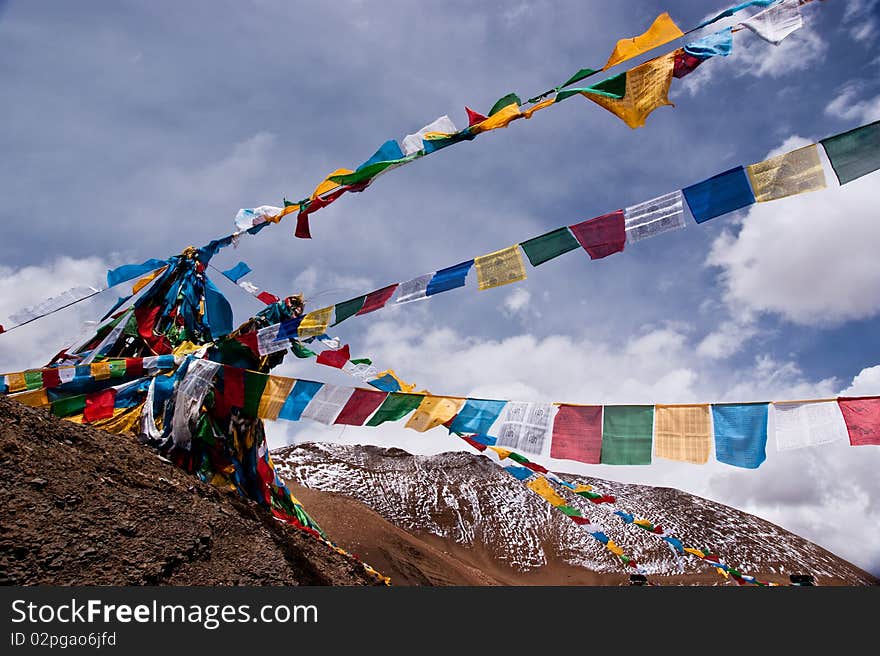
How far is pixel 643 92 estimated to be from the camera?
5367 mm

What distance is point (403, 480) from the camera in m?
37.1

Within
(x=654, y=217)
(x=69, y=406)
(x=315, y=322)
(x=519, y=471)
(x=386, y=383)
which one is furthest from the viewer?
(x=386, y=383)

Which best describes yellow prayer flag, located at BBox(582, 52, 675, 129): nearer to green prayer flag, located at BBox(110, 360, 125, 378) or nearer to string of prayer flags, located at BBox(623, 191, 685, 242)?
string of prayer flags, located at BBox(623, 191, 685, 242)

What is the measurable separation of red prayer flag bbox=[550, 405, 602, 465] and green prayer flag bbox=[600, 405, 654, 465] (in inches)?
3.2

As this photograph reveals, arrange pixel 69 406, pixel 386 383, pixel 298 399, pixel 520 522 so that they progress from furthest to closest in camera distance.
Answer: pixel 520 522, pixel 386 383, pixel 69 406, pixel 298 399

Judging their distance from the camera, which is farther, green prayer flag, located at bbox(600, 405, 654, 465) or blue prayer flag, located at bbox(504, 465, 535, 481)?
blue prayer flag, located at bbox(504, 465, 535, 481)

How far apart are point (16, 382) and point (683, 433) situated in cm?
987

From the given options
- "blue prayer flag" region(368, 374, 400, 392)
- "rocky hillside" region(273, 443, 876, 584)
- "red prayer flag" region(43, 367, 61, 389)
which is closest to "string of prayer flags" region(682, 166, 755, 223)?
"blue prayer flag" region(368, 374, 400, 392)

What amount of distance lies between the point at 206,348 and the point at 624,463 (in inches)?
251

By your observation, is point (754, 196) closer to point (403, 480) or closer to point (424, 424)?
point (424, 424)

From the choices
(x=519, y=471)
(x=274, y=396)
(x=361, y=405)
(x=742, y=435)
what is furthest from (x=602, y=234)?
(x=519, y=471)

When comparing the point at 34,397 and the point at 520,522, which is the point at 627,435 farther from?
the point at 520,522

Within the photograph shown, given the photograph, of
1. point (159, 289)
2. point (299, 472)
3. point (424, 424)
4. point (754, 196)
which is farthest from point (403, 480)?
point (754, 196)

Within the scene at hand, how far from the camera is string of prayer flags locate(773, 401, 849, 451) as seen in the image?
16.0 ft
